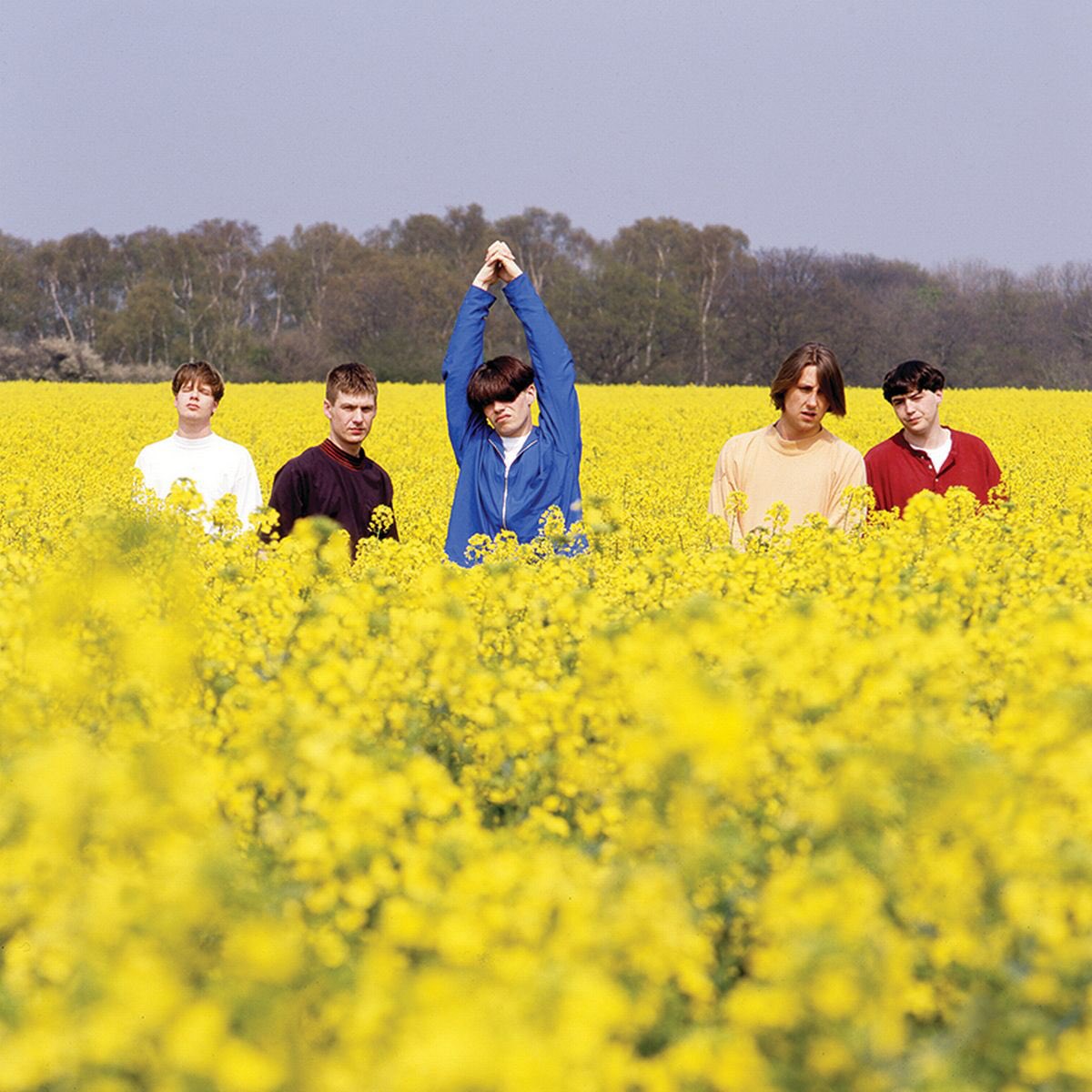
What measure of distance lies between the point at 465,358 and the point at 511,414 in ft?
1.55

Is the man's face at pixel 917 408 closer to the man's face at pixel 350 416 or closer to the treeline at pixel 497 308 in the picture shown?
the man's face at pixel 350 416

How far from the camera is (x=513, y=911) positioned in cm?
194

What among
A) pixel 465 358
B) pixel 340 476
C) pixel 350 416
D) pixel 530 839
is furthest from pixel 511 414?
pixel 530 839


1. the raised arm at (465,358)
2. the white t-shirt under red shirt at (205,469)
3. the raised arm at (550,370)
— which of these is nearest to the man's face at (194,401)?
the white t-shirt under red shirt at (205,469)

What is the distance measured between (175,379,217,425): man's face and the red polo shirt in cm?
348

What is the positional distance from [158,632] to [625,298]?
160 ft

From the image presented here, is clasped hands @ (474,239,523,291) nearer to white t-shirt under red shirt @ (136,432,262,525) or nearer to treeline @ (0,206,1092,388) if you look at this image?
white t-shirt under red shirt @ (136,432,262,525)

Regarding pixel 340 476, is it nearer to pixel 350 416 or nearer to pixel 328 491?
pixel 328 491

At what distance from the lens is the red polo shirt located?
644cm

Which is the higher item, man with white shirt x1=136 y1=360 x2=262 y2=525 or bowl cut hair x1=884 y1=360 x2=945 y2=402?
bowl cut hair x1=884 y1=360 x2=945 y2=402

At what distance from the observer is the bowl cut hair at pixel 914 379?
6.18 m

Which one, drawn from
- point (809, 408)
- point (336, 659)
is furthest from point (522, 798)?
point (809, 408)

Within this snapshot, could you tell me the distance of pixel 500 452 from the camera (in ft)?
18.5

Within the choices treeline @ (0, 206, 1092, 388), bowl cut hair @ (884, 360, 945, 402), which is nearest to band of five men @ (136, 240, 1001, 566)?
bowl cut hair @ (884, 360, 945, 402)
